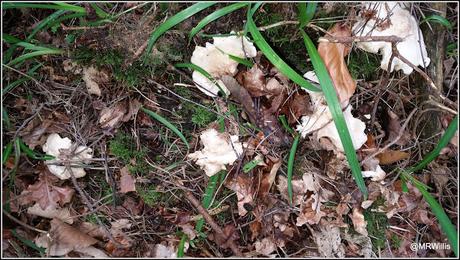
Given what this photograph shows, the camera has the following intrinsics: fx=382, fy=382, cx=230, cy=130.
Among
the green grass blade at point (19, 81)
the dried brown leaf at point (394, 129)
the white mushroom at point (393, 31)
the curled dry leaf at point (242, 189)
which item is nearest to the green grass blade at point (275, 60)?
the white mushroom at point (393, 31)

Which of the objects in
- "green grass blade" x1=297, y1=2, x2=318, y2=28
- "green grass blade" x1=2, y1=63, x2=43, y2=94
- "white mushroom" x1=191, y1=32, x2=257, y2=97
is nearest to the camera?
"green grass blade" x1=297, y1=2, x2=318, y2=28

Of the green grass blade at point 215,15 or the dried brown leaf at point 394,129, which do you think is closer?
the green grass blade at point 215,15

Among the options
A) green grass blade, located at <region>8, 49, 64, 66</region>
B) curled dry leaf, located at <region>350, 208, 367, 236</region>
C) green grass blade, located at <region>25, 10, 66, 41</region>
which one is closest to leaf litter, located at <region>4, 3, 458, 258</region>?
Result: curled dry leaf, located at <region>350, 208, 367, 236</region>

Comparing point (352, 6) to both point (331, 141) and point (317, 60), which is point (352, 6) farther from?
point (331, 141)

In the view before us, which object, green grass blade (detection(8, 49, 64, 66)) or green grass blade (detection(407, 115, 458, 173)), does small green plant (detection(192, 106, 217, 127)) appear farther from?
green grass blade (detection(407, 115, 458, 173))

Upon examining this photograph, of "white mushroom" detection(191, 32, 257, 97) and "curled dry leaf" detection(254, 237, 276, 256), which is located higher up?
"white mushroom" detection(191, 32, 257, 97)

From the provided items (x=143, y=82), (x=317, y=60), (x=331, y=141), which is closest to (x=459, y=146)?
(x=331, y=141)

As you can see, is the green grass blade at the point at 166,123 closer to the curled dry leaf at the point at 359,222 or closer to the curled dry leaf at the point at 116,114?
the curled dry leaf at the point at 116,114
